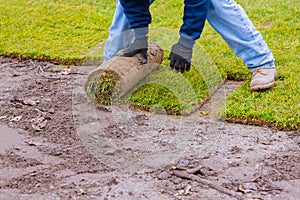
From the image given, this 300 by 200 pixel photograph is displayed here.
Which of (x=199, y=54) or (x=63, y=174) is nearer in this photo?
(x=63, y=174)

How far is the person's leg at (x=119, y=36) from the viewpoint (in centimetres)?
456

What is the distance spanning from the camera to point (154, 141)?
3.54 m

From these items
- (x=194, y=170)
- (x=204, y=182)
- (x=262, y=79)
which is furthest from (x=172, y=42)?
(x=204, y=182)

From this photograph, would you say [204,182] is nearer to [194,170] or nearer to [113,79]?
[194,170]

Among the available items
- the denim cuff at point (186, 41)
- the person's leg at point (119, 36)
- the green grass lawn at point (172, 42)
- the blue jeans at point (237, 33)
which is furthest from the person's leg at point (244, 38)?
the person's leg at point (119, 36)

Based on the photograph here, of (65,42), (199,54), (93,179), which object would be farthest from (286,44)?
(93,179)

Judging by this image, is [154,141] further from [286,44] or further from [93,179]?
[286,44]

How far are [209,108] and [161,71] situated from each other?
0.70 meters

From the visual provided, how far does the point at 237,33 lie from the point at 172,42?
964mm

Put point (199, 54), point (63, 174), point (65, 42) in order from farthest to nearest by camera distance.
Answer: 1. point (65, 42)
2. point (199, 54)
3. point (63, 174)

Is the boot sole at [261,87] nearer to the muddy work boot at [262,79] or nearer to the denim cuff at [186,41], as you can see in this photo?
the muddy work boot at [262,79]

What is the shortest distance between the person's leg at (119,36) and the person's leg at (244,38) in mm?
661

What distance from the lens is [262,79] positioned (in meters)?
4.27

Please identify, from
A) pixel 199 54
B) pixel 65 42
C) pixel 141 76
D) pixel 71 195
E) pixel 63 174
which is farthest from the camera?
pixel 65 42
